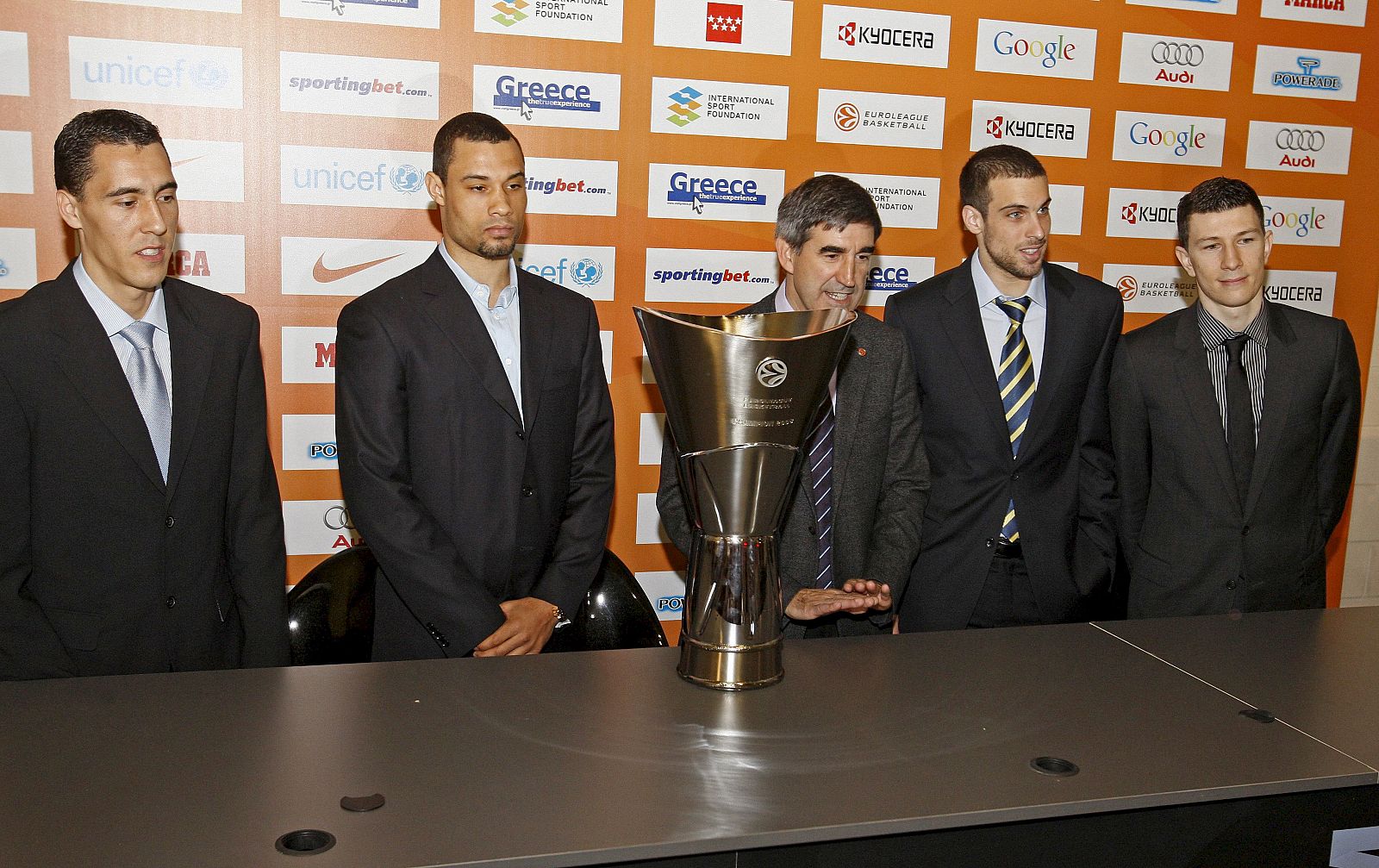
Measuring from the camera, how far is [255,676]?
5.82 ft

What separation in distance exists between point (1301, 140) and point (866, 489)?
290 centimetres

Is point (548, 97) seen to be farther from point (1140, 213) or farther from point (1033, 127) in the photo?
point (1140, 213)

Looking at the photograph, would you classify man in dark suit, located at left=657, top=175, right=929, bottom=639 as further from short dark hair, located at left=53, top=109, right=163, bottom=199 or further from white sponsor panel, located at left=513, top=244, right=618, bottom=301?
short dark hair, located at left=53, top=109, right=163, bottom=199

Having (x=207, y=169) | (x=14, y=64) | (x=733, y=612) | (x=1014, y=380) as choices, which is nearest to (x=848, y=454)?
(x=1014, y=380)

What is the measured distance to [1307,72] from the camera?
181 inches

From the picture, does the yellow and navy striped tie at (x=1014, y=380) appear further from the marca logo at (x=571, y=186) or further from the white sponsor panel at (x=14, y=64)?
the white sponsor panel at (x=14, y=64)

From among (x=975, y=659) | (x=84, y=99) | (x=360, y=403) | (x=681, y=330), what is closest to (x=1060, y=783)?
(x=975, y=659)

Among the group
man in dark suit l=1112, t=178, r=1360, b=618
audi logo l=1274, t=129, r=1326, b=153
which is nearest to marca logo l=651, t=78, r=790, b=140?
man in dark suit l=1112, t=178, r=1360, b=618

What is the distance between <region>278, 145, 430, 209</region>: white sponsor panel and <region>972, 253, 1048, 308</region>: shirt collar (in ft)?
5.66

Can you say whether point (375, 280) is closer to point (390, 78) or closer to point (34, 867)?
point (390, 78)

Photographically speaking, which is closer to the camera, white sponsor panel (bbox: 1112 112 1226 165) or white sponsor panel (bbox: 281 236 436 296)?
white sponsor panel (bbox: 281 236 436 296)

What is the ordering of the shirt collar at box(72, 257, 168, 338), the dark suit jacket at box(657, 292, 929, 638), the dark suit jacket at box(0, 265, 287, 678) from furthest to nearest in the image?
1. the dark suit jacket at box(657, 292, 929, 638)
2. the shirt collar at box(72, 257, 168, 338)
3. the dark suit jacket at box(0, 265, 287, 678)

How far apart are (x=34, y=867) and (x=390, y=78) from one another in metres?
2.93

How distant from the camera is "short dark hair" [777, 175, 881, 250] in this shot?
2.95 metres
